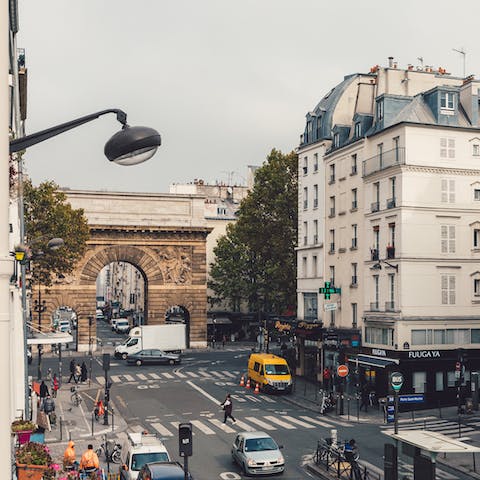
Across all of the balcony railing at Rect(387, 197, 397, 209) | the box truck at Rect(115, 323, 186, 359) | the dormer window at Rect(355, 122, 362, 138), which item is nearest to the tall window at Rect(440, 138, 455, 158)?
the balcony railing at Rect(387, 197, 397, 209)

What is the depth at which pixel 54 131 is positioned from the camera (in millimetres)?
7000

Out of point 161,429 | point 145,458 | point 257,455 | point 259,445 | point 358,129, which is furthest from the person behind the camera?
point 358,129

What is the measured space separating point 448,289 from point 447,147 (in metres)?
8.52

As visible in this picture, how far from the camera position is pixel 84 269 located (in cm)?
7475

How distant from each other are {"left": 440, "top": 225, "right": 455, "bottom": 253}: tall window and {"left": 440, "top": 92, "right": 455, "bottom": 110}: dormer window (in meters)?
7.35

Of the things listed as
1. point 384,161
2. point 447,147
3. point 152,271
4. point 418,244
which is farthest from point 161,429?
point 152,271

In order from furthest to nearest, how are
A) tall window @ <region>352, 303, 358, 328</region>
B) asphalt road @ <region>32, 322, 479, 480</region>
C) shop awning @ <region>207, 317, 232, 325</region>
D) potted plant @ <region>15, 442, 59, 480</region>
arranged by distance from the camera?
1. shop awning @ <region>207, 317, 232, 325</region>
2. tall window @ <region>352, 303, 358, 328</region>
3. asphalt road @ <region>32, 322, 479, 480</region>
4. potted plant @ <region>15, 442, 59, 480</region>

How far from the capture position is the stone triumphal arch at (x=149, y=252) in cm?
7438

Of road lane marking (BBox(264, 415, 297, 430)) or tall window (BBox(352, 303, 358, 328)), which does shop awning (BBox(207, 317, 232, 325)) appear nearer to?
tall window (BBox(352, 303, 358, 328))

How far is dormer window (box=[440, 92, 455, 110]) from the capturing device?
44.8 meters

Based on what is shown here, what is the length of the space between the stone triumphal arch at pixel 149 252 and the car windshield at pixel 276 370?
30.6 m

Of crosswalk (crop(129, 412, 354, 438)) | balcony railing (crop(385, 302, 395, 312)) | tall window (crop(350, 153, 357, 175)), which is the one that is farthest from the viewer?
tall window (crop(350, 153, 357, 175))

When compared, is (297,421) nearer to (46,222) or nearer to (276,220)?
(46,222)

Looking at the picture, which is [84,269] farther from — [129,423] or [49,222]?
[129,423]
